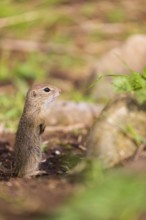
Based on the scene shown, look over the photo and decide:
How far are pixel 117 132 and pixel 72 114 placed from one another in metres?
1.62

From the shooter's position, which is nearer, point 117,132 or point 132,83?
point 132,83

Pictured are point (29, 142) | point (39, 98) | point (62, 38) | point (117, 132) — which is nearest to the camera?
point (117, 132)

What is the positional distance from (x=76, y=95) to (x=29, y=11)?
3034 millimetres

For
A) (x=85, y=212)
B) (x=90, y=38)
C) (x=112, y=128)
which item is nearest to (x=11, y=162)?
(x=112, y=128)

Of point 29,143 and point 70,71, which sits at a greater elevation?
point 29,143

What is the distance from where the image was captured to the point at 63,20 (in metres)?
11.0

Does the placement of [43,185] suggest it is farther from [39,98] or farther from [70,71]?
[70,71]

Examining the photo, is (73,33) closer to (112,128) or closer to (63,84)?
(63,84)

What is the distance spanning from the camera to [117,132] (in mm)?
5035

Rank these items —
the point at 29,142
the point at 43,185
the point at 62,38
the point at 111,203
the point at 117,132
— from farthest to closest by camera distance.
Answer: the point at 62,38 → the point at 29,142 → the point at 117,132 → the point at 43,185 → the point at 111,203

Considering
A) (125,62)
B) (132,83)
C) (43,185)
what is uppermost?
(132,83)

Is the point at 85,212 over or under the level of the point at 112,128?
over

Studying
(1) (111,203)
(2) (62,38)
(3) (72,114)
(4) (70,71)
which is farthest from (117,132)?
(2) (62,38)

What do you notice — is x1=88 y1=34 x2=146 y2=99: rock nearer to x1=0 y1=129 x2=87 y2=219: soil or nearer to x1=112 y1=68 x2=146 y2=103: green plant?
x1=0 y1=129 x2=87 y2=219: soil
